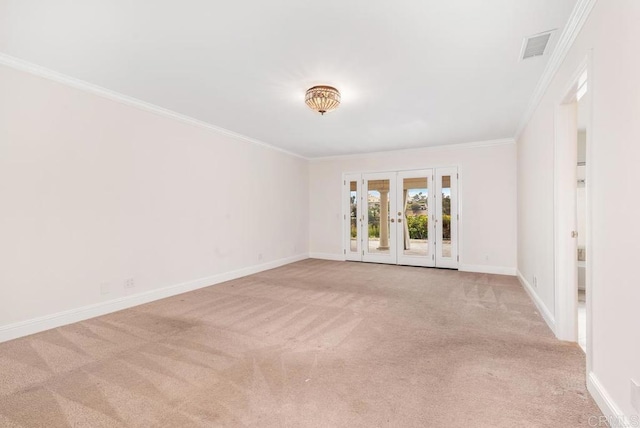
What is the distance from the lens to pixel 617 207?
1.65 meters

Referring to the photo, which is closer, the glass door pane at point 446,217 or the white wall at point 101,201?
the white wall at point 101,201

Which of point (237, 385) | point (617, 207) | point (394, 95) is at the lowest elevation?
point (237, 385)

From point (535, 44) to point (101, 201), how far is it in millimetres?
4739

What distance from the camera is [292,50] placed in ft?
8.88

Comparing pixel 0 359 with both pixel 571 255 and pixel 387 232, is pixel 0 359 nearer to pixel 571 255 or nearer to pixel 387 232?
pixel 571 255

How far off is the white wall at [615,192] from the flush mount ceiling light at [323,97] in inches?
83.4

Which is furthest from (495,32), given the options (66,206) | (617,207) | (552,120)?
(66,206)

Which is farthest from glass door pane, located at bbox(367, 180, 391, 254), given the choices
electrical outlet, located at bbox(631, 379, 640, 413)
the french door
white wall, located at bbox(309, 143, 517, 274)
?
electrical outlet, located at bbox(631, 379, 640, 413)

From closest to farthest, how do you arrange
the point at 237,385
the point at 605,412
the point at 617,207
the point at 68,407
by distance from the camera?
the point at 617,207 → the point at 605,412 → the point at 68,407 → the point at 237,385

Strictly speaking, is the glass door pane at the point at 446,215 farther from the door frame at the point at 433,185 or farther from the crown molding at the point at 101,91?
the crown molding at the point at 101,91

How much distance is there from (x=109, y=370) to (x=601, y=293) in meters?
3.44

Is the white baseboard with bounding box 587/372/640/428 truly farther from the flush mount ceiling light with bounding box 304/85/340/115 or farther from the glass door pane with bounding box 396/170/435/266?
the glass door pane with bounding box 396/170/435/266

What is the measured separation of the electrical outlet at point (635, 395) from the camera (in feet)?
4.73

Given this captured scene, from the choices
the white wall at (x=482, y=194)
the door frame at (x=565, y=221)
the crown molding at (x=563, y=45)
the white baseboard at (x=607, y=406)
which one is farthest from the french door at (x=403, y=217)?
the white baseboard at (x=607, y=406)
